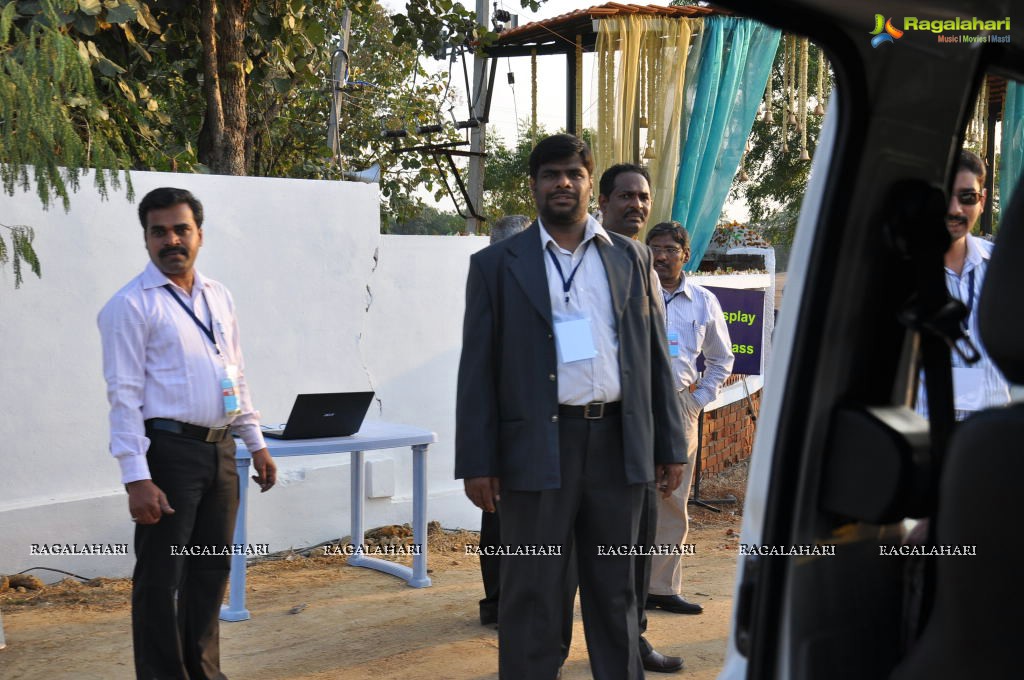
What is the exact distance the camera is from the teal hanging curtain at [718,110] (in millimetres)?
8680

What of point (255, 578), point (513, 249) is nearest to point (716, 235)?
point (255, 578)

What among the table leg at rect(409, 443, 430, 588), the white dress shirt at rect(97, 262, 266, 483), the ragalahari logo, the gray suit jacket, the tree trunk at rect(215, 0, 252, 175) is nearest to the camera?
the ragalahari logo

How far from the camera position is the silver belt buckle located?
3.96m

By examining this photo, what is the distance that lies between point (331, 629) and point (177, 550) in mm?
1634

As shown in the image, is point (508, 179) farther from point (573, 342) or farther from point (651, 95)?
point (573, 342)

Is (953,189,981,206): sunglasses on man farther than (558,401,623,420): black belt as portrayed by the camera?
No

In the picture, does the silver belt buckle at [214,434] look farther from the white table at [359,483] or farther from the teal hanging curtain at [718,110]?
the teal hanging curtain at [718,110]

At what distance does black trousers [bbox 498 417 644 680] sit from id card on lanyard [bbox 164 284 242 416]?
1147 millimetres

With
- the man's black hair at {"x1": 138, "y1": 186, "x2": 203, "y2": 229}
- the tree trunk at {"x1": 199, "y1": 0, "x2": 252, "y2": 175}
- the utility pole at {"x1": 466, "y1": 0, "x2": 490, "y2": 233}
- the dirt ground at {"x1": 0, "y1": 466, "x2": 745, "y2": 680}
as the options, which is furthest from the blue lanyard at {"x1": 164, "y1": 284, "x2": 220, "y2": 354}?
the utility pole at {"x1": 466, "y1": 0, "x2": 490, "y2": 233}

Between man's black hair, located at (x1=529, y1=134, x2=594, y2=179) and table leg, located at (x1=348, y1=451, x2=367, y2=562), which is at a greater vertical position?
man's black hair, located at (x1=529, y1=134, x2=594, y2=179)

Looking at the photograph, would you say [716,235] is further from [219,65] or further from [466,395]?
[466,395]

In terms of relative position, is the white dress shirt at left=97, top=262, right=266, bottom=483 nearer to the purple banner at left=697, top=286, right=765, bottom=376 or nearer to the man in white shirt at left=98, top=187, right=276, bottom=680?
the man in white shirt at left=98, top=187, right=276, bottom=680

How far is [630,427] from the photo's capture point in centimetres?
367

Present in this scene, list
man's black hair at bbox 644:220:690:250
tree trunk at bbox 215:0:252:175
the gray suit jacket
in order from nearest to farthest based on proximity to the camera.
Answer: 1. the gray suit jacket
2. man's black hair at bbox 644:220:690:250
3. tree trunk at bbox 215:0:252:175
